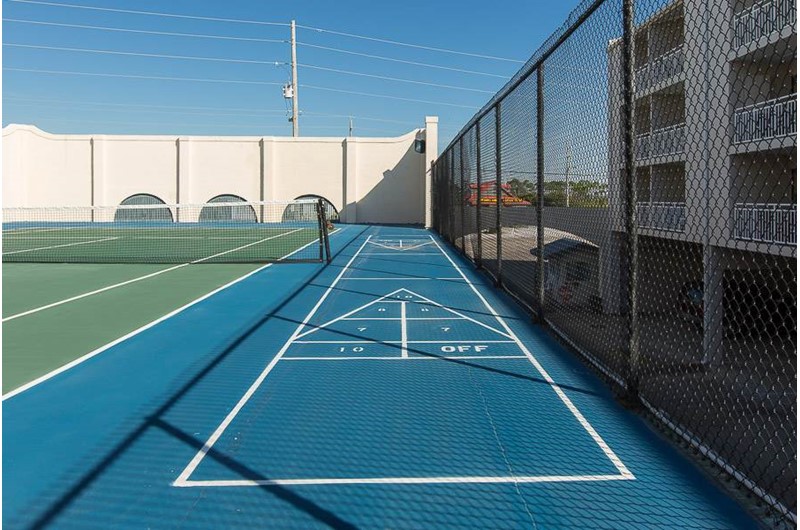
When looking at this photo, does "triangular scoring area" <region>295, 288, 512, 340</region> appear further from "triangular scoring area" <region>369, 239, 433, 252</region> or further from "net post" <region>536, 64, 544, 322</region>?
"triangular scoring area" <region>369, 239, 433, 252</region>

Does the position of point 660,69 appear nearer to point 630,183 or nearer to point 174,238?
point 630,183

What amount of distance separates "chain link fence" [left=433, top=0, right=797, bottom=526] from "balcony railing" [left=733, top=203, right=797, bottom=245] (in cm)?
4

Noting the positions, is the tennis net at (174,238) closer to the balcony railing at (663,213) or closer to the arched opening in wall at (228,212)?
the arched opening in wall at (228,212)

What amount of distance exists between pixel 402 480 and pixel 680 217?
6.84 m

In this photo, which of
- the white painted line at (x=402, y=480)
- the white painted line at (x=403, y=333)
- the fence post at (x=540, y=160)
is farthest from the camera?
the fence post at (x=540, y=160)

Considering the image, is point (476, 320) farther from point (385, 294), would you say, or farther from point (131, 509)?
point (131, 509)

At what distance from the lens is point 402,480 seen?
4.49 m

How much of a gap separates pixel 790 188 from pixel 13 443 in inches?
533

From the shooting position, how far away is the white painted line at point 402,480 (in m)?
4.43

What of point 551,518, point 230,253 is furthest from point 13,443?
point 230,253

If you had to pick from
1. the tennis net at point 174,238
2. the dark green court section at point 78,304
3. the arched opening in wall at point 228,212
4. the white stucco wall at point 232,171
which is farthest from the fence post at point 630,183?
the arched opening in wall at point 228,212

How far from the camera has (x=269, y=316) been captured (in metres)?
10.8

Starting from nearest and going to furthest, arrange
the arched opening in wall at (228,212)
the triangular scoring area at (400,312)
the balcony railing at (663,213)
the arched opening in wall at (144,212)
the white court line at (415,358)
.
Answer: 1. the white court line at (415,358)
2. the balcony railing at (663,213)
3. the triangular scoring area at (400,312)
4. the arched opening in wall at (144,212)
5. the arched opening in wall at (228,212)

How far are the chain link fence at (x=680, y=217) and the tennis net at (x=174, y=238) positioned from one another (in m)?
8.88
